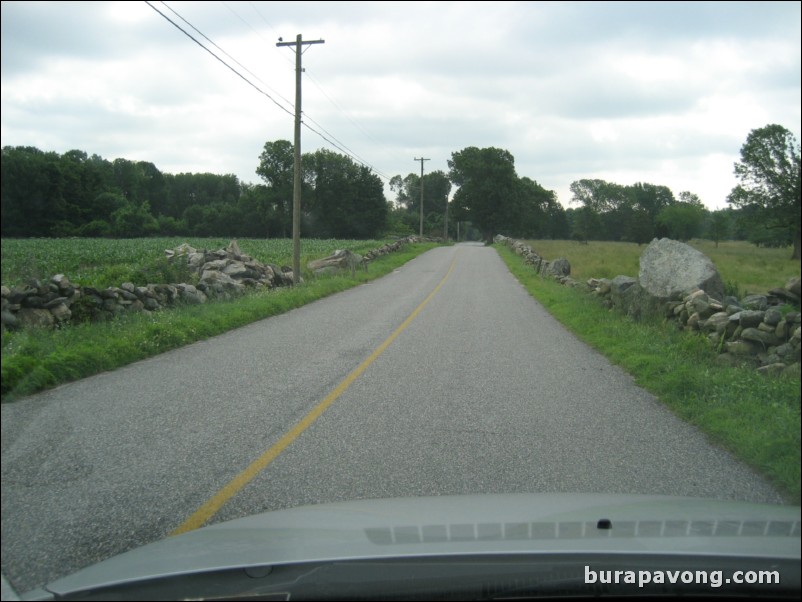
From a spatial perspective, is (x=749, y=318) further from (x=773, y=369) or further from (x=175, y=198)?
(x=175, y=198)

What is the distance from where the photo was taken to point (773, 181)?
16.4 feet

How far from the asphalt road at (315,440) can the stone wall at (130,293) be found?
133 cm

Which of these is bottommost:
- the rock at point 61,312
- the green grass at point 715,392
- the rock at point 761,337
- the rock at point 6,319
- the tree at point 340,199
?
the green grass at point 715,392

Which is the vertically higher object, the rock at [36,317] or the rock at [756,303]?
the rock at [756,303]

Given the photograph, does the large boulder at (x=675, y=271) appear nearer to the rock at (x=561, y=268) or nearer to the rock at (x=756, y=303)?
the rock at (x=756, y=303)

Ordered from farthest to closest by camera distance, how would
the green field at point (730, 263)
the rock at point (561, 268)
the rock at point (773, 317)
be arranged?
the rock at point (561, 268)
the rock at point (773, 317)
the green field at point (730, 263)

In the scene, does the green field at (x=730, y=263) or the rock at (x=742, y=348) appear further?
the rock at (x=742, y=348)

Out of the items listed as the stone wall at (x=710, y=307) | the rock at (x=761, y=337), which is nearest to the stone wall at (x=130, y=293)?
the stone wall at (x=710, y=307)

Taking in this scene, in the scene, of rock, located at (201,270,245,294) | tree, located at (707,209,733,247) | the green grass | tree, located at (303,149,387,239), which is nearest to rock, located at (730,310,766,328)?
the green grass

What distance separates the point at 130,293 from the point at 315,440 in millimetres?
9397

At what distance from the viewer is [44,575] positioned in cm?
366

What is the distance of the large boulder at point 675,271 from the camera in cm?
1221

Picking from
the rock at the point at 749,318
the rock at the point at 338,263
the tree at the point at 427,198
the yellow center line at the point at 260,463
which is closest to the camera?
the yellow center line at the point at 260,463

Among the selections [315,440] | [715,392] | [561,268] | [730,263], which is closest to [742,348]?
[715,392]
